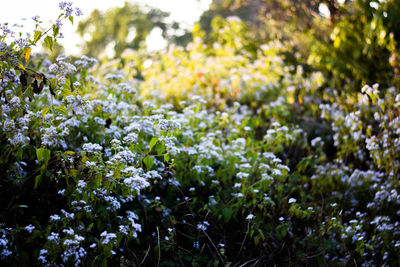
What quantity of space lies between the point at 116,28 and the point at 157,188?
1482cm

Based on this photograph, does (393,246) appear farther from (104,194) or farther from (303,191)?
(104,194)

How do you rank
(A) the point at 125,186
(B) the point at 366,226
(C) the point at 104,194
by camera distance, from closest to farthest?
(A) the point at 125,186 < (C) the point at 104,194 < (B) the point at 366,226

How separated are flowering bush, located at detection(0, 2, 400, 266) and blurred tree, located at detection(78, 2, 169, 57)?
11.4m

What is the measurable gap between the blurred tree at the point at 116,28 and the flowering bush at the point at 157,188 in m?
11.4

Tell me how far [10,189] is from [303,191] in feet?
9.17

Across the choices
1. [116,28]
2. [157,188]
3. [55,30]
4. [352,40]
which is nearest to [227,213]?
[157,188]

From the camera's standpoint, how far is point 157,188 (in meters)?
3.49

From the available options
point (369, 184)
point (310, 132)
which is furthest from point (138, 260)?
point (310, 132)

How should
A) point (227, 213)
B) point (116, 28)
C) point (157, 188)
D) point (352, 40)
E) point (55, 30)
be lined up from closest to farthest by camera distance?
1. point (55, 30)
2. point (227, 213)
3. point (157, 188)
4. point (352, 40)
5. point (116, 28)

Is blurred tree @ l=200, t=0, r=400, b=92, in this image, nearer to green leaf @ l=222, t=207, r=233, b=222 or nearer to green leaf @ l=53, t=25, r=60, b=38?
green leaf @ l=222, t=207, r=233, b=222

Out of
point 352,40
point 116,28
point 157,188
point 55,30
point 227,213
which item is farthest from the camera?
point 116,28

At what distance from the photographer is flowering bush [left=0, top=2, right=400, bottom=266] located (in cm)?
245

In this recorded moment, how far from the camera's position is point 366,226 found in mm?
3289

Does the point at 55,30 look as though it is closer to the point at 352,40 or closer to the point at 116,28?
the point at 352,40
